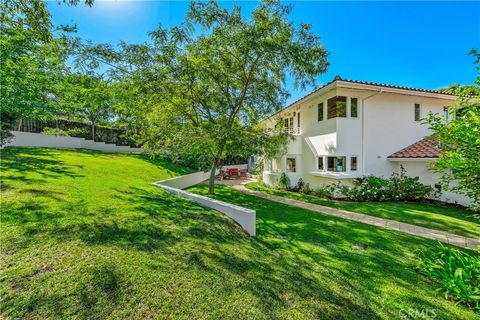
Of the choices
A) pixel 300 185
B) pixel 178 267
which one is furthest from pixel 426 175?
pixel 178 267

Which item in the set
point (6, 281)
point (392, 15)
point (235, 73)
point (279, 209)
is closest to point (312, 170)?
point (279, 209)

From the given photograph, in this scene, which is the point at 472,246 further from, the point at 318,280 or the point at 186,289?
the point at 186,289

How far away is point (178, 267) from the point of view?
4.21 meters

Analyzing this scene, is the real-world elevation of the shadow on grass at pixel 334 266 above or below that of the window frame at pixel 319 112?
below

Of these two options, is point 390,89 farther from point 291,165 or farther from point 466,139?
point 466,139

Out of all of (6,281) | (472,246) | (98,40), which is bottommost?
(472,246)

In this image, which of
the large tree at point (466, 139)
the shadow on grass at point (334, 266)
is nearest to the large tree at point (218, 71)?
the shadow on grass at point (334, 266)

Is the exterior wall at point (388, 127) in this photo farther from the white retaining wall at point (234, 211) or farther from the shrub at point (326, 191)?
the white retaining wall at point (234, 211)

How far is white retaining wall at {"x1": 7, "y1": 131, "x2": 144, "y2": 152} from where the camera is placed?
1730cm

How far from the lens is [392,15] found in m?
11.6

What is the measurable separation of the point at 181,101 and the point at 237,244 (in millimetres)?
9158

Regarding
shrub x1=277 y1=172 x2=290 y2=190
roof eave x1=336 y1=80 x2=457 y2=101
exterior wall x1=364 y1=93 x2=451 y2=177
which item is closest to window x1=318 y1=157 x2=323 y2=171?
exterior wall x1=364 y1=93 x2=451 y2=177

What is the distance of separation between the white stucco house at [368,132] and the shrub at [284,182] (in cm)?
204

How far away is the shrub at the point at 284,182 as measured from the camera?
1783 cm
